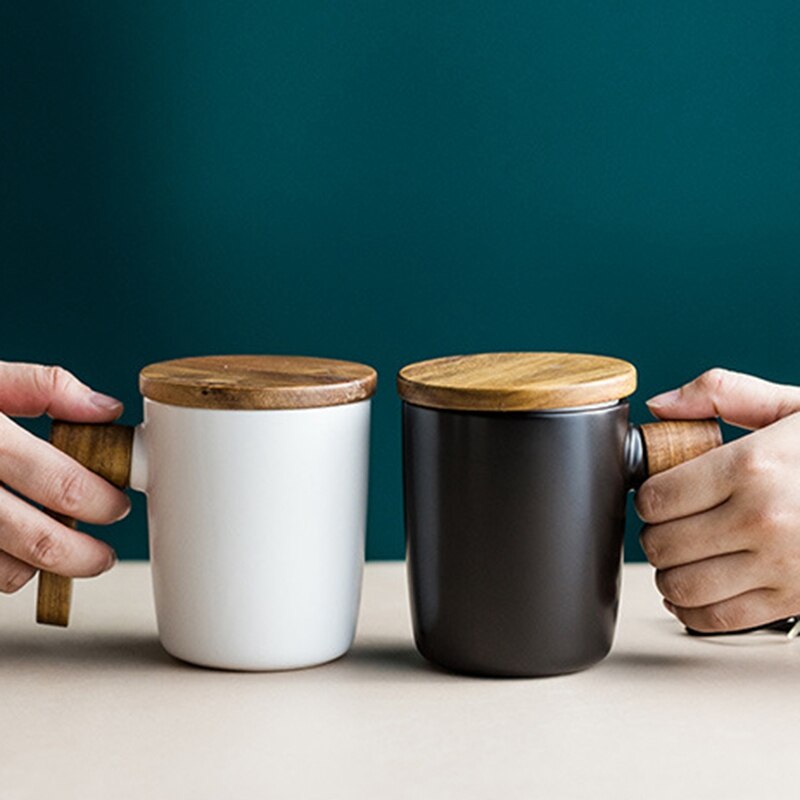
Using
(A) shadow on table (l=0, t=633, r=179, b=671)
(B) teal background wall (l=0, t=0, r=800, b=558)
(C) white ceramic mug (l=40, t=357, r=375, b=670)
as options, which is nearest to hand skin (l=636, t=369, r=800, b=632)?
(C) white ceramic mug (l=40, t=357, r=375, b=670)

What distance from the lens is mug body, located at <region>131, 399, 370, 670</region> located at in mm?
777

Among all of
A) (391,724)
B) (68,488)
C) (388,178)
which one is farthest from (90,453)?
(388,178)

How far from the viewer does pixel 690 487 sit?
80 centimetres

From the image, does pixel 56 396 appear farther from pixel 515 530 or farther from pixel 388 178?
pixel 388 178

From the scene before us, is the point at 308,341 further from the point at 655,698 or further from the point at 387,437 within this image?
the point at 655,698

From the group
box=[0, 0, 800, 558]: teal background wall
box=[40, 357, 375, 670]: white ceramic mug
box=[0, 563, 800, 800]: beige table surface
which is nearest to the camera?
box=[0, 563, 800, 800]: beige table surface

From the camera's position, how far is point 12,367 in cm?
87

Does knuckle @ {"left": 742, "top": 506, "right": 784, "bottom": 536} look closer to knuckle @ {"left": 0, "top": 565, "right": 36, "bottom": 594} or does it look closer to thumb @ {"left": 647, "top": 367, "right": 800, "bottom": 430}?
thumb @ {"left": 647, "top": 367, "right": 800, "bottom": 430}

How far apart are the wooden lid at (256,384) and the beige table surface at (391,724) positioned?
0.54 ft

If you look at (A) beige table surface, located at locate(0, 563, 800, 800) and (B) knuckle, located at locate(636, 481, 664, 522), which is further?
(B) knuckle, located at locate(636, 481, 664, 522)

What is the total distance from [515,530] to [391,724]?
0.12 m

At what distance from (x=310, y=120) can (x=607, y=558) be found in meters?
0.57

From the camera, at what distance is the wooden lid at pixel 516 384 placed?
752 mm

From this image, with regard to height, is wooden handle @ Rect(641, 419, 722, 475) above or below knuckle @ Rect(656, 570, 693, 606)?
above
